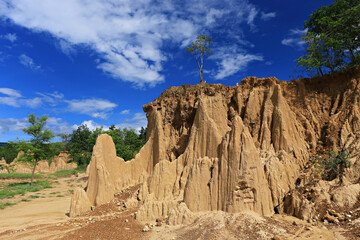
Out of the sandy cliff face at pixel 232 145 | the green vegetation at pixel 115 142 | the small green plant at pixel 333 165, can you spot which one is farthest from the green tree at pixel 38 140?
the small green plant at pixel 333 165

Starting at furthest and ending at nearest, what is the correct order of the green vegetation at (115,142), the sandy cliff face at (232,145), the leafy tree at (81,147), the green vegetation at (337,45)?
1. the leafy tree at (81,147)
2. the green vegetation at (115,142)
3. the green vegetation at (337,45)
4. the sandy cliff face at (232,145)

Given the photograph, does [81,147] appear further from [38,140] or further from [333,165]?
[333,165]

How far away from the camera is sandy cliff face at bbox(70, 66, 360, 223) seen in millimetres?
9227

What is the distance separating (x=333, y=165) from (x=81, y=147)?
5412 cm

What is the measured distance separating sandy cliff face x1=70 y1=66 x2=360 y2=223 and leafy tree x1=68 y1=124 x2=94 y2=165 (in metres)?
32.5

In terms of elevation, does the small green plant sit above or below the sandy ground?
above

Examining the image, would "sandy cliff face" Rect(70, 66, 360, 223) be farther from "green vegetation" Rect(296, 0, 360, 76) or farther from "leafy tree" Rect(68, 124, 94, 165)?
"leafy tree" Rect(68, 124, 94, 165)

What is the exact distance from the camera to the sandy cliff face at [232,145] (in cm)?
923

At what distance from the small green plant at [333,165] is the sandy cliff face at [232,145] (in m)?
0.96

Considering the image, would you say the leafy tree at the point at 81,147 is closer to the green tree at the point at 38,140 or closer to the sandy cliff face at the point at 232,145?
the green tree at the point at 38,140

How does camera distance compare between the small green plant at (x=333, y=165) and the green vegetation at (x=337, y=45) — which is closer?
the small green plant at (x=333, y=165)

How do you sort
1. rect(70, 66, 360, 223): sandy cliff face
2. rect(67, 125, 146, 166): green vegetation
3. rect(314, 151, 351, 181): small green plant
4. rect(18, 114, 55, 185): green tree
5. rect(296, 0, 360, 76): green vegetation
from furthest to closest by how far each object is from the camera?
rect(67, 125, 146, 166): green vegetation → rect(18, 114, 55, 185): green tree → rect(296, 0, 360, 76): green vegetation → rect(314, 151, 351, 181): small green plant → rect(70, 66, 360, 223): sandy cliff face

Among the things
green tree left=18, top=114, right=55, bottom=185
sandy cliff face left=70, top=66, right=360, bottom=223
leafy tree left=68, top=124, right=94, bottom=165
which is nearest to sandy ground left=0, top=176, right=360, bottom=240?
sandy cliff face left=70, top=66, right=360, bottom=223

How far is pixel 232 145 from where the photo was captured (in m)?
9.45
